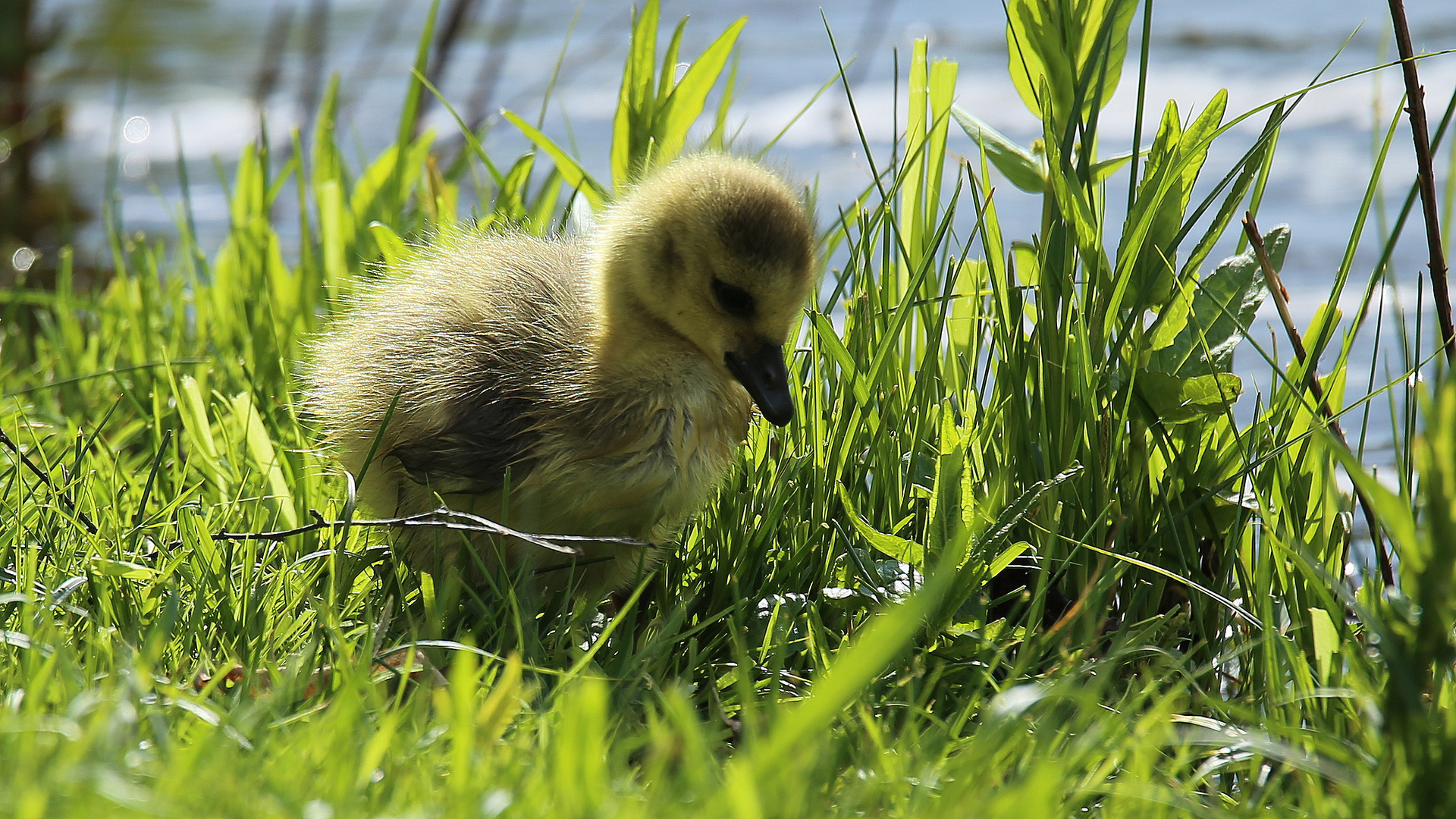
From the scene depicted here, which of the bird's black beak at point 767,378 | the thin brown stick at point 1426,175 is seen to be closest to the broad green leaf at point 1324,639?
the thin brown stick at point 1426,175

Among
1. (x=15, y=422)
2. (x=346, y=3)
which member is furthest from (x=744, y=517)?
(x=346, y=3)

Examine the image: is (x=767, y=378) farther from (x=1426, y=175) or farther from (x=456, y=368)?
(x=1426, y=175)

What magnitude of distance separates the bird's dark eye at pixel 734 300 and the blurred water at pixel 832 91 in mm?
2459

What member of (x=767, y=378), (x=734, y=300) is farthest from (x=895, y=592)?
(x=734, y=300)

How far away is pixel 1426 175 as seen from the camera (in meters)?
2.30

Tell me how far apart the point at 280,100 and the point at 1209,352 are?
24.9ft

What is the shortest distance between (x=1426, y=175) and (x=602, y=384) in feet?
4.78

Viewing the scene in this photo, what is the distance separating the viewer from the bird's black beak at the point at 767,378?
235 centimetres

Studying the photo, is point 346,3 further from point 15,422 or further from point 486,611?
point 486,611

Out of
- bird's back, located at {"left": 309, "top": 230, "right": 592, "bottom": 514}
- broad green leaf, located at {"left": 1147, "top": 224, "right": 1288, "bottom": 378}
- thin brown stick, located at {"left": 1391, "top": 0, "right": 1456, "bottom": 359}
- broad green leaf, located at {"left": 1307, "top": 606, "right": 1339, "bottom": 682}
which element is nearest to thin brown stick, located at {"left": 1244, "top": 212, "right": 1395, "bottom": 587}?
broad green leaf, located at {"left": 1147, "top": 224, "right": 1288, "bottom": 378}

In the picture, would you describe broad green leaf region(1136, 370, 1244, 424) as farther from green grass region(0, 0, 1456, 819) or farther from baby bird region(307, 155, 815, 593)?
baby bird region(307, 155, 815, 593)

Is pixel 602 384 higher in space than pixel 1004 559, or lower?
higher

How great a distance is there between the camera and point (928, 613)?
217 cm

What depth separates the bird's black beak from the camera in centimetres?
235
